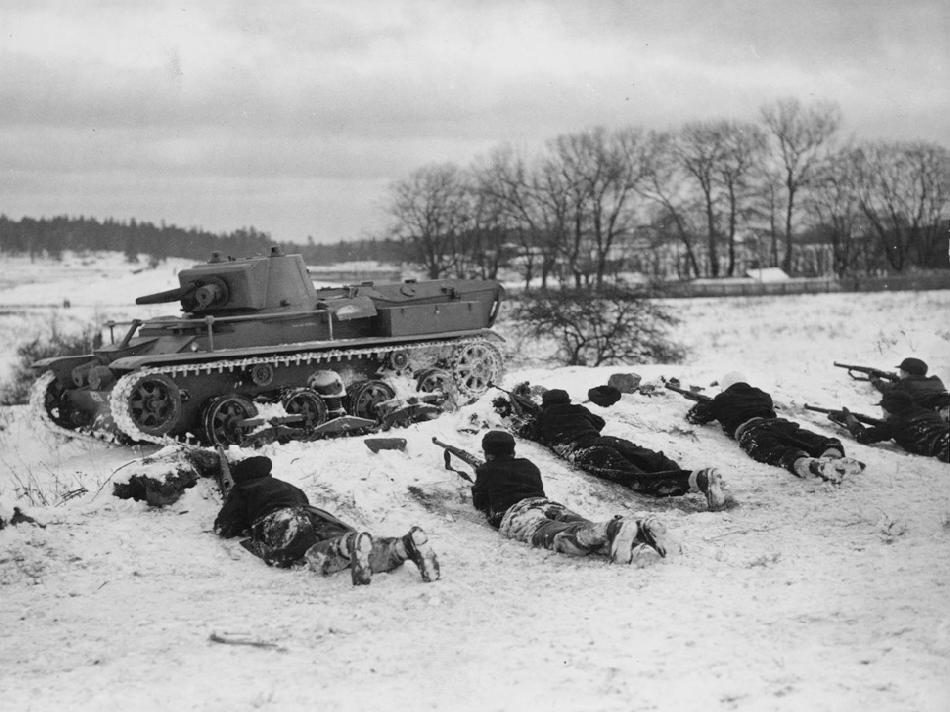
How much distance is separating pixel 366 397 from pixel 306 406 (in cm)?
98

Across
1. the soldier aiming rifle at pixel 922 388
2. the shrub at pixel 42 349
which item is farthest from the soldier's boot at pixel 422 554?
the shrub at pixel 42 349

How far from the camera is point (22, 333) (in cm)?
2331

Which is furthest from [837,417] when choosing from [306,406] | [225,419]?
[225,419]

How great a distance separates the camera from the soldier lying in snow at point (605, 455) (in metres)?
8.34

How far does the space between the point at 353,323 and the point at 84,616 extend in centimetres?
811

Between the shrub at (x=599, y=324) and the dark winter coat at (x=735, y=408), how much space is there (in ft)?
25.6

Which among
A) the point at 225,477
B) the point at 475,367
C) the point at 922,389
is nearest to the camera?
the point at 225,477

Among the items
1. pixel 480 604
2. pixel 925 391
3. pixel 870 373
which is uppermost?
pixel 925 391

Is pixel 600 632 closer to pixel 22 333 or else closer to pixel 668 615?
pixel 668 615

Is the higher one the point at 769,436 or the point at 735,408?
the point at 735,408

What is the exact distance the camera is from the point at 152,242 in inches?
952

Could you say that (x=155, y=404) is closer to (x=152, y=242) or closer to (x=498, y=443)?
(x=498, y=443)

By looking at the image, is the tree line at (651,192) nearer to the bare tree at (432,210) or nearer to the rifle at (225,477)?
the bare tree at (432,210)

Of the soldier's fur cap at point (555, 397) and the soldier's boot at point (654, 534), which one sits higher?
the soldier's fur cap at point (555, 397)
